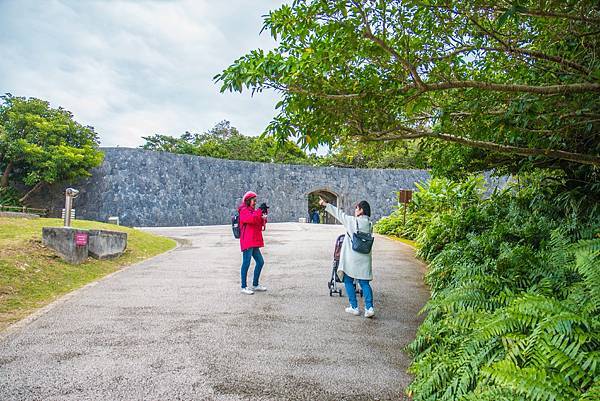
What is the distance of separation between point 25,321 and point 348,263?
11.5 feet

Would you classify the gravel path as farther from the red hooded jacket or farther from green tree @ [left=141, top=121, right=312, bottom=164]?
green tree @ [left=141, top=121, right=312, bottom=164]

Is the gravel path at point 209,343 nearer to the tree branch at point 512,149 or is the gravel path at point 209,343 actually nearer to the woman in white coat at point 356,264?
the woman in white coat at point 356,264

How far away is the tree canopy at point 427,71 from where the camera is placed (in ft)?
11.4

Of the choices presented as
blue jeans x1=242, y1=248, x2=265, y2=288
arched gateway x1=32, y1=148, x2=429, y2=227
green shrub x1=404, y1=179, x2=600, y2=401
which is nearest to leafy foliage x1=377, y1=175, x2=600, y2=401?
green shrub x1=404, y1=179, x2=600, y2=401

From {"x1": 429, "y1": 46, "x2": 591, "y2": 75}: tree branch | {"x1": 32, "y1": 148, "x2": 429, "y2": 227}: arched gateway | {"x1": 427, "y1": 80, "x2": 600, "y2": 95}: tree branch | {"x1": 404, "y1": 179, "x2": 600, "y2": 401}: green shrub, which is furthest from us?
{"x1": 32, "y1": 148, "x2": 429, "y2": 227}: arched gateway

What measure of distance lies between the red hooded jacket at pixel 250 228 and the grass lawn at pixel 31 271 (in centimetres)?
251

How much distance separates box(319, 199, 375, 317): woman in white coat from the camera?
4.90 meters

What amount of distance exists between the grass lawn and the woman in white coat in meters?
3.60

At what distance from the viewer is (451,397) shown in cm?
271

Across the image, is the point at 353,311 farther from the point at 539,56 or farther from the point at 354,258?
the point at 539,56

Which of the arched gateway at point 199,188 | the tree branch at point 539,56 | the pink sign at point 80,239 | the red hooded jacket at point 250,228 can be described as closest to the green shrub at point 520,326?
the tree branch at point 539,56

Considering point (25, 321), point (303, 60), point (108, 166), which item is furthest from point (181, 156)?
point (303, 60)

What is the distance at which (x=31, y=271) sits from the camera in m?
6.15

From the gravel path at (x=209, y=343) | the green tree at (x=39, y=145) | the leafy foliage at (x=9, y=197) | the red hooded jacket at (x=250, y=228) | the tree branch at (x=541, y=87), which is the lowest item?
A: the gravel path at (x=209, y=343)
